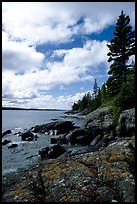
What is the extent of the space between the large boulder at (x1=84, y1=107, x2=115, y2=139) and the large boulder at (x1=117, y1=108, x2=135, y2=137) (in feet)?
12.1

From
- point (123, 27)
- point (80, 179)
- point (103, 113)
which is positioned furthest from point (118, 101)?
point (80, 179)

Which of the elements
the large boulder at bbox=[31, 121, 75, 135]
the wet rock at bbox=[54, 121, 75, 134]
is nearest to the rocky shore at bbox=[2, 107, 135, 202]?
the large boulder at bbox=[31, 121, 75, 135]

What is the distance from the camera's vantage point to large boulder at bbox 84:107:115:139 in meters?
29.3

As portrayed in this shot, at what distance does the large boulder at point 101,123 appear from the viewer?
1153 inches

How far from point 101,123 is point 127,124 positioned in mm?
8401

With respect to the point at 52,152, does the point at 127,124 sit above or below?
above

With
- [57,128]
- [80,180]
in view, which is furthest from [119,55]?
[80,180]

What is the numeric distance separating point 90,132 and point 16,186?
26.9m

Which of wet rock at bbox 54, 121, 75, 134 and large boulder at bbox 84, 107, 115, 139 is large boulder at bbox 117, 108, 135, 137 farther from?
wet rock at bbox 54, 121, 75, 134

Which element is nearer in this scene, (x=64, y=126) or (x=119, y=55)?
(x=119, y=55)

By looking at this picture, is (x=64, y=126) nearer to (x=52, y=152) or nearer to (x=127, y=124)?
(x=52, y=152)

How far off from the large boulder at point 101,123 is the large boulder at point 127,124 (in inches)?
145

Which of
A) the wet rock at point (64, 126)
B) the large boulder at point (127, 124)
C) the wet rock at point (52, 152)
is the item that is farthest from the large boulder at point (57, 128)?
the large boulder at point (127, 124)

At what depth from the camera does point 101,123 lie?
104 ft
